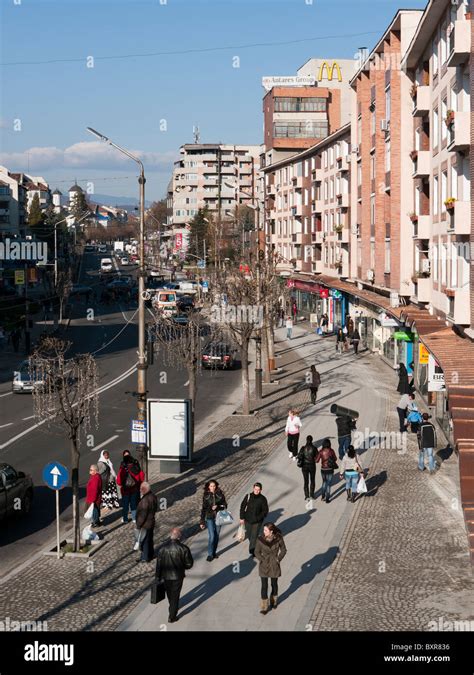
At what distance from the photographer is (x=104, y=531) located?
1883 cm

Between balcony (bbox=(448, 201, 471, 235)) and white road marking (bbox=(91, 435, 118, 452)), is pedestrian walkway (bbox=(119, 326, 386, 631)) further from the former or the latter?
balcony (bbox=(448, 201, 471, 235))

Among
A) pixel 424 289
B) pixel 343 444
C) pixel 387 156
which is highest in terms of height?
pixel 387 156

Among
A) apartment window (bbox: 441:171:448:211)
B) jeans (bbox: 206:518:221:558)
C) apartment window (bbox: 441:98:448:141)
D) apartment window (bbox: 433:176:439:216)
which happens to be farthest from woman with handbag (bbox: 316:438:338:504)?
apartment window (bbox: 433:176:439:216)

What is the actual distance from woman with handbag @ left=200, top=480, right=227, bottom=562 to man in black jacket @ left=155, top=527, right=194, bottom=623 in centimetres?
266

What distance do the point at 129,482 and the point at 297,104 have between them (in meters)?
80.0

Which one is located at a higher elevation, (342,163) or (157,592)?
(342,163)

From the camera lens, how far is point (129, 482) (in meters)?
19.4

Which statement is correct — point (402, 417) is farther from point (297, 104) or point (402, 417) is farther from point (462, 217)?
point (297, 104)

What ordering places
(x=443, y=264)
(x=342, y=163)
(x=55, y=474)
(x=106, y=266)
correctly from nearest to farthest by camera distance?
(x=55, y=474), (x=443, y=264), (x=342, y=163), (x=106, y=266)

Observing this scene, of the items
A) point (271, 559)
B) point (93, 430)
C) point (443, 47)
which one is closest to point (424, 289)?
point (443, 47)

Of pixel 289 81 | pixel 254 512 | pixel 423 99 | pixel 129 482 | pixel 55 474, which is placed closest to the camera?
pixel 254 512

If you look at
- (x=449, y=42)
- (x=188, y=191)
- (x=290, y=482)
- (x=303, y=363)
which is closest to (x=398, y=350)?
(x=303, y=363)

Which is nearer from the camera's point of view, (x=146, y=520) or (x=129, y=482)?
(x=146, y=520)

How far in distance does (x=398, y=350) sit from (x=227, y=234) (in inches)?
3728
